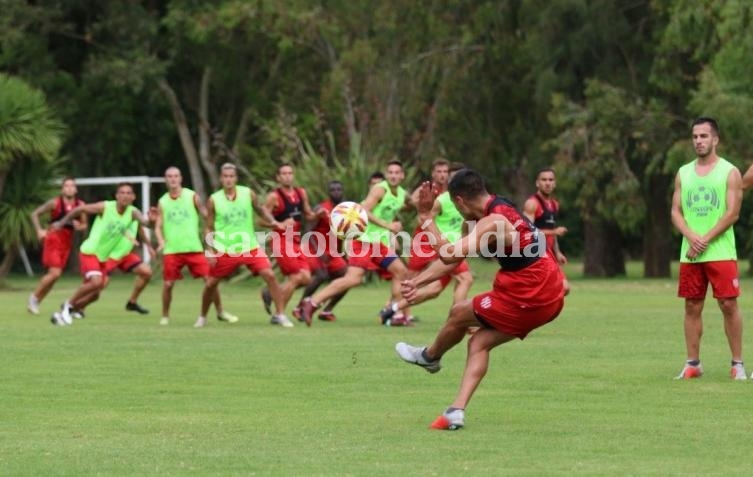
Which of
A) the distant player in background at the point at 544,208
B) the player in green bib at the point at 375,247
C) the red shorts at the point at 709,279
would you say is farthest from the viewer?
the player in green bib at the point at 375,247

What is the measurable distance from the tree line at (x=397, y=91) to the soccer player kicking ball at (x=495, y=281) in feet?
88.7

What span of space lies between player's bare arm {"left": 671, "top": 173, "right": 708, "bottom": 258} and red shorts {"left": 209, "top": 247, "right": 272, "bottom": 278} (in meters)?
8.35

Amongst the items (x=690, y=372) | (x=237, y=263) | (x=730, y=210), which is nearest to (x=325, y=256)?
(x=237, y=263)

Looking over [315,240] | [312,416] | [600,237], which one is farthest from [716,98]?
[312,416]

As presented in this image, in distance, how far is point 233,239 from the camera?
22359 mm

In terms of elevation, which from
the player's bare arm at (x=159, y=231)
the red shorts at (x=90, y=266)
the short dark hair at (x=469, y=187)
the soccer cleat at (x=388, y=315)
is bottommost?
the soccer cleat at (x=388, y=315)

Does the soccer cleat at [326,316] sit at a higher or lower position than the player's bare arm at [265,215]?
lower

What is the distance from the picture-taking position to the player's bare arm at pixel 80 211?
24562 mm

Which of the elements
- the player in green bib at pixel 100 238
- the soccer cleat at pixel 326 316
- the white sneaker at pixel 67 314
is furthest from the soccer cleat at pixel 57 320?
the soccer cleat at pixel 326 316

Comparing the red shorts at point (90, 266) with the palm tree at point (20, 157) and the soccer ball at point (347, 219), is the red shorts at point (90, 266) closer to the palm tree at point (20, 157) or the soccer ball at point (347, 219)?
the soccer ball at point (347, 219)

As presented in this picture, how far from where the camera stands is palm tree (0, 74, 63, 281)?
38.6m

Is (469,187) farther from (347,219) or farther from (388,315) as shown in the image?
(388,315)

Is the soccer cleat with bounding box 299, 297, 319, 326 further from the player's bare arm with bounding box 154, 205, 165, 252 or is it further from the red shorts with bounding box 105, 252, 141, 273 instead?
the red shorts with bounding box 105, 252, 141, 273

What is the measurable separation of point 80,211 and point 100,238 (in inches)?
21.9
